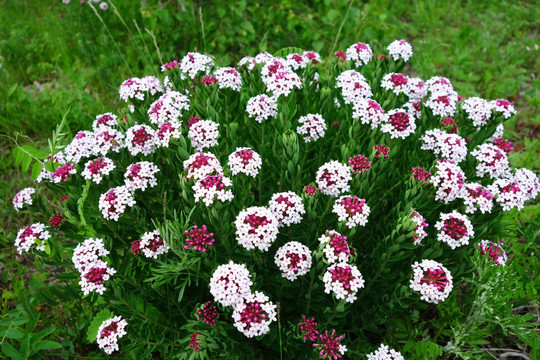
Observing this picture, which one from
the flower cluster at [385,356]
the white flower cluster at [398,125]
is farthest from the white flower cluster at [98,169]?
the flower cluster at [385,356]

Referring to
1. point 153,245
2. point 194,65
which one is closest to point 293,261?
point 153,245

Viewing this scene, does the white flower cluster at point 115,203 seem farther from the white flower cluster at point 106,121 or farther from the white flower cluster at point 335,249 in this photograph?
the white flower cluster at point 335,249

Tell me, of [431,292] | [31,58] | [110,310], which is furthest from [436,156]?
[31,58]

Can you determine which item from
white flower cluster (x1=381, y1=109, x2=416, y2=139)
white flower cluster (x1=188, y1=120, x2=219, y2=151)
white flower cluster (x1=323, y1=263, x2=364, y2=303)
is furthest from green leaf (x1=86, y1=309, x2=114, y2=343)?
white flower cluster (x1=381, y1=109, x2=416, y2=139)

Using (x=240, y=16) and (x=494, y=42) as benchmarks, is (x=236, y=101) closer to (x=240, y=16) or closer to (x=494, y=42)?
(x=240, y=16)

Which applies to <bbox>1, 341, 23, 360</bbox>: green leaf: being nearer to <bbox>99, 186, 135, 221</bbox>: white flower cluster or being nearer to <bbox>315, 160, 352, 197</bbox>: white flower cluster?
<bbox>99, 186, 135, 221</bbox>: white flower cluster

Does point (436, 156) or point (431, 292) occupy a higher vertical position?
point (436, 156)
